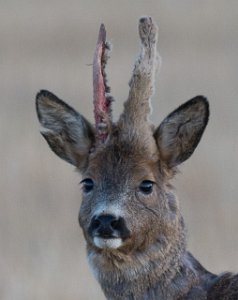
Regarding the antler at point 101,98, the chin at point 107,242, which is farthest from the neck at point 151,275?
the antler at point 101,98

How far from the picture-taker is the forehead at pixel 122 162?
33.0 ft

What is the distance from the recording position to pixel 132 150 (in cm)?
1017

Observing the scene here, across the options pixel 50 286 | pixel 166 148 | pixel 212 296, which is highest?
pixel 166 148

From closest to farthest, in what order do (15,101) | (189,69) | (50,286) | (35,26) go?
(50,286), (15,101), (189,69), (35,26)

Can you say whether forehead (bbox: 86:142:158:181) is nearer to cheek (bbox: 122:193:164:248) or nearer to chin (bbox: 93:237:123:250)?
cheek (bbox: 122:193:164:248)

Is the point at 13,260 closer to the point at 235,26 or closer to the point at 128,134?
the point at 128,134

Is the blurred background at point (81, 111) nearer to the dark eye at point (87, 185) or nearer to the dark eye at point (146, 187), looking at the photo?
the dark eye at point (87, 185)

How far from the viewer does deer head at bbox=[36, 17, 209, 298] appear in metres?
9.91

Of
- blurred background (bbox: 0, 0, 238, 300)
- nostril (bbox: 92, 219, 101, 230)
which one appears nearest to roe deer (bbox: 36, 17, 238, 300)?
nostril (bbox: 92, 219, 101, 230)

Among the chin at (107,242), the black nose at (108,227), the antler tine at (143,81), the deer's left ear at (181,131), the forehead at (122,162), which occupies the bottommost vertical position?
the chin at (107,242)

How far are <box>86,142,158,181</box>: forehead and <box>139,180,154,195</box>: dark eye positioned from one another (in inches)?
1.2

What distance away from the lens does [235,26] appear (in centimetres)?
2544

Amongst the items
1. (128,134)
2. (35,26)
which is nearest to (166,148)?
(128,134)

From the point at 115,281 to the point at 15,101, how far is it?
433 inches
